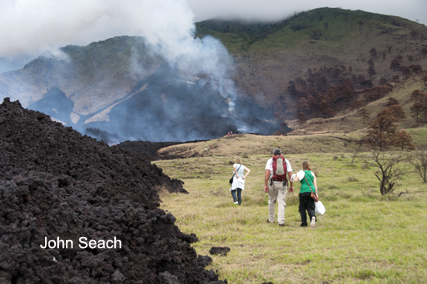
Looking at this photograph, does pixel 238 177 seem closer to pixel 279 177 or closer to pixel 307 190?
pixel 279 177

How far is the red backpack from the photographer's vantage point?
279 inches

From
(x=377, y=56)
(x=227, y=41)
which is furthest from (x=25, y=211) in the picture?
(x=227, y=41)

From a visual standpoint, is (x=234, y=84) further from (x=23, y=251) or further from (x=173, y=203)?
(x=23, y=251)

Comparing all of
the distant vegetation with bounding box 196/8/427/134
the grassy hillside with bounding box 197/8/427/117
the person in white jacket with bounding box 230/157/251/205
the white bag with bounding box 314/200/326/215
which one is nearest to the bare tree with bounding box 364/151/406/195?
the person in white jacket with bounding box 230/157/251/205

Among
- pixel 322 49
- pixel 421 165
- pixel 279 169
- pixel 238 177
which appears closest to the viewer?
pixel 279 169

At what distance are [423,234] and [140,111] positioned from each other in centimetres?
7984

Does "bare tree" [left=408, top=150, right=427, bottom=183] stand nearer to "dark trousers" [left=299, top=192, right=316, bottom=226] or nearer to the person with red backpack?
"dark trousers" [left=299, top=192, right=316, bottom=226]

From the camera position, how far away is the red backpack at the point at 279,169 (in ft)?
23.2

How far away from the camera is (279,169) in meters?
7.08

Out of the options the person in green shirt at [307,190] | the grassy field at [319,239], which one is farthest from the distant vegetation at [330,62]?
the person in green shirt at [307,190]

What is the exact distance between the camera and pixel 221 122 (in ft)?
220

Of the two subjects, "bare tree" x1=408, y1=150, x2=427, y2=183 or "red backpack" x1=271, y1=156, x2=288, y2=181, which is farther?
"bare tree" x1=408, y1=150, x2=427, y2=183

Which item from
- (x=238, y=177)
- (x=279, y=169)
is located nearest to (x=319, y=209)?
(x=279, y=169)

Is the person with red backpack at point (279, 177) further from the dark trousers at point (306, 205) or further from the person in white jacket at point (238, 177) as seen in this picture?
the person in white jacket at point (238, 177)
